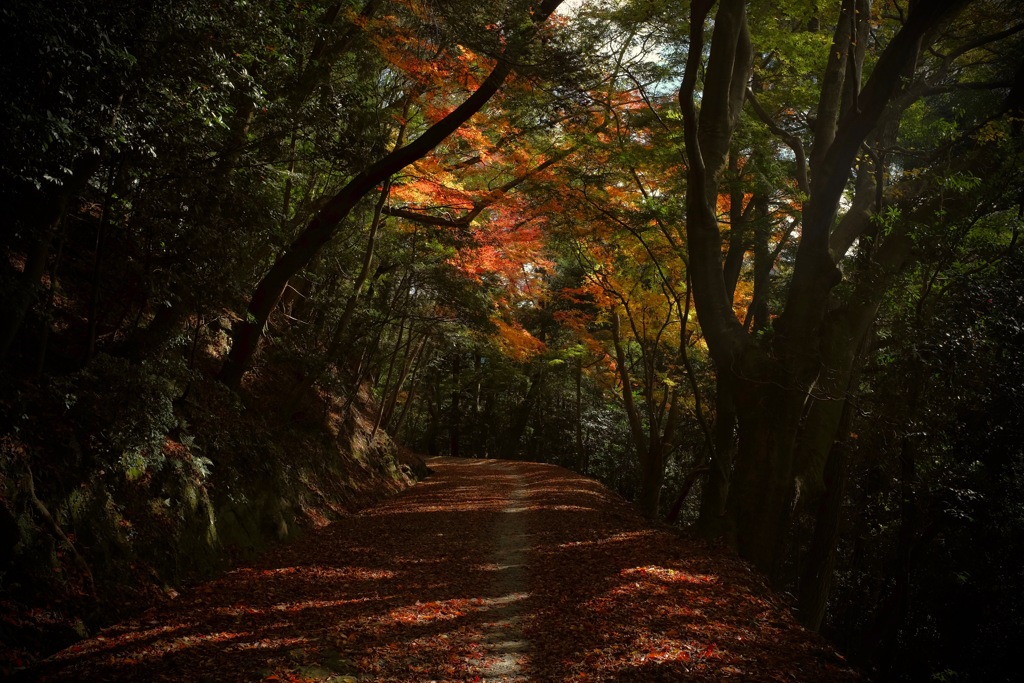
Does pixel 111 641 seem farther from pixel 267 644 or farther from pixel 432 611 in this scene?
pixel 432 611

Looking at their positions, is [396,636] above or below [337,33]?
below

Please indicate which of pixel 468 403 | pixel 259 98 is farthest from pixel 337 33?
pixel 468 403

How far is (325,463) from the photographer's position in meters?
11.4

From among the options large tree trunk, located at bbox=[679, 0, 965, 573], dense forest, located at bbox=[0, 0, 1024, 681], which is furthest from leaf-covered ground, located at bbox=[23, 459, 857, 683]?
large tree trunk, located at bbox=[679, 0, 965, 573]

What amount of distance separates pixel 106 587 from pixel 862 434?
1050 cm

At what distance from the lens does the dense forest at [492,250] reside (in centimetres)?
489

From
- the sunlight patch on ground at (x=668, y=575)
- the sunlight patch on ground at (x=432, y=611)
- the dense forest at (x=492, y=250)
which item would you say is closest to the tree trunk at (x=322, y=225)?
the dense forest at (x=492, y=250)

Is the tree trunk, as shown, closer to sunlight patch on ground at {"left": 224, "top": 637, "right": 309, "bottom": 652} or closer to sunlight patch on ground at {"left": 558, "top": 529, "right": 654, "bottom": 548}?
sunlight patch on ground at {"left": 224, "top": 637, "right": 309, "bottom": 652}

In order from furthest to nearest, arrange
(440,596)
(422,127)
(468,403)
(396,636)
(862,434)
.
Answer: (468,403), (422,127), (862,434), (440,596), (396,636)

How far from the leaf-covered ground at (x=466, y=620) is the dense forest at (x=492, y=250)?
0.55 meters

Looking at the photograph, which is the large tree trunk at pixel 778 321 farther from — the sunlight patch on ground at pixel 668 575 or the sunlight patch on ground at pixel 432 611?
the sunlight patch on ground at pixel 432 611

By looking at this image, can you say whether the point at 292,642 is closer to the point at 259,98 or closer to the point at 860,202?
the point at 259,98

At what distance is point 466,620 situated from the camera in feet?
18.8

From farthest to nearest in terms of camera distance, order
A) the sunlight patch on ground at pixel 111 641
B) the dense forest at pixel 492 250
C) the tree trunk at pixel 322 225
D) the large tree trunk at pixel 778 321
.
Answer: the tree trunk at pixel 322 225 < the large tree trunk at pixel 778 321 < the dense forest at pixel 492 250 < the sunlight patch on ground at pixel 111 641
